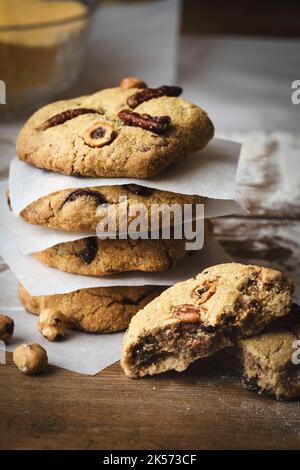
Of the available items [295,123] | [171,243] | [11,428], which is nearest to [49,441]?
[11,428]

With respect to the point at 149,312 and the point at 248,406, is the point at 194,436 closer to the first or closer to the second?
the point at 248,406

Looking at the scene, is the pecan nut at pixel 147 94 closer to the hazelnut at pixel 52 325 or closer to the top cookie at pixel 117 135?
the top cookie at pixel 117 135

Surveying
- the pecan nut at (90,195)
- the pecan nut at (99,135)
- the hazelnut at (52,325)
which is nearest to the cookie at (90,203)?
the pecan nut at (90,195)

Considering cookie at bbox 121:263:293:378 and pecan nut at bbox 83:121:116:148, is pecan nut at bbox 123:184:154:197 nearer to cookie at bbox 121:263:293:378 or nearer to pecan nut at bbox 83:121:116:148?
pecan nut at bbox 83:121:116:148

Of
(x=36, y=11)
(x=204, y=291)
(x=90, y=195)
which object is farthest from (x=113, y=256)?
(x=36, y=11)

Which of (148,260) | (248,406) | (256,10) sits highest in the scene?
(148,260)
